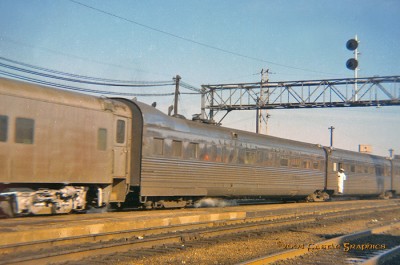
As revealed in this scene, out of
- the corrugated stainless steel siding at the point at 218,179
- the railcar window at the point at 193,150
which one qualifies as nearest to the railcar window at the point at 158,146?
the corrugated stainless steel siding at the point at 218,179

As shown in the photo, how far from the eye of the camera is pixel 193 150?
59.0ft

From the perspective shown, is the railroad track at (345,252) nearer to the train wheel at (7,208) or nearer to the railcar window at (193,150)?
the train wheel at (7,208)

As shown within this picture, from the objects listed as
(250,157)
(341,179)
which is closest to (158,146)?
(250,157)

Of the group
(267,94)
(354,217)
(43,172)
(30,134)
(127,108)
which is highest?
(267,94)

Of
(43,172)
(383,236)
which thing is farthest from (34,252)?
(383,236)

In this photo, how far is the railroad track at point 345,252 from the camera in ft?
30.3

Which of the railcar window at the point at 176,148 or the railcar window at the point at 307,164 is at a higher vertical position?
the railcar window at the point at 176,148

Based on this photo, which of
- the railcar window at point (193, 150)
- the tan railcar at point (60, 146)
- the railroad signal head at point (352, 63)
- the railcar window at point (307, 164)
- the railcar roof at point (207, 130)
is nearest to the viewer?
the tan railcar at point (60, 146)

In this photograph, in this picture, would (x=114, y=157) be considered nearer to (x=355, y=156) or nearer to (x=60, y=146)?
(x=60, y=146)

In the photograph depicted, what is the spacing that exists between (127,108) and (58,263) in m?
8.46

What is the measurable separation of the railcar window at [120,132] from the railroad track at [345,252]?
674 centimetres

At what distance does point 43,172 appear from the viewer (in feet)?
40.9

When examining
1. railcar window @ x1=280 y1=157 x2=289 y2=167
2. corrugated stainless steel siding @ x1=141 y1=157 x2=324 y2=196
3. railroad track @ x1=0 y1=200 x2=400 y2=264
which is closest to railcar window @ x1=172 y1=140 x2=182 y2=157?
corrugated stainless steel siding @ x1=141 y1=157 x2=324 y2=196

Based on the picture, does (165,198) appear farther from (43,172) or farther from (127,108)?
(43,172)
